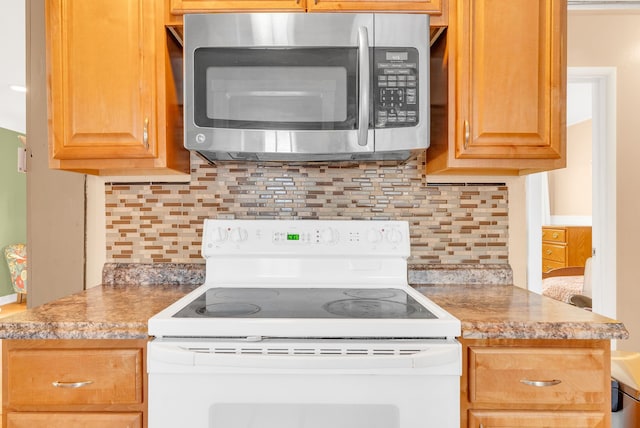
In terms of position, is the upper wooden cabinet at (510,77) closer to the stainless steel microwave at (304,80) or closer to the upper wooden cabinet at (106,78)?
the stainless steel microwave at (304,80)

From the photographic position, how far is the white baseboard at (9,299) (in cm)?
524

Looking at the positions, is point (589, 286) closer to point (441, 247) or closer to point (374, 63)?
point (441, 247)

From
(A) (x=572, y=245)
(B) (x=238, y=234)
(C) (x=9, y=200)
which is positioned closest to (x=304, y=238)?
(B) (x=238, y=234)

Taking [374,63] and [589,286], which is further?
[589,286]

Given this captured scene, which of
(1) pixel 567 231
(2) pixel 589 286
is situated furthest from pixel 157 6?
(1) pixel 567 231

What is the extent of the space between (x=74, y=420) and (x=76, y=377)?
0.12m

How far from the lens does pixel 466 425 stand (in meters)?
1.13

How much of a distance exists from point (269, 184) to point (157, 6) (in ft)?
2.44

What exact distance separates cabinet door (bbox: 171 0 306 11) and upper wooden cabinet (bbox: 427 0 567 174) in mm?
594

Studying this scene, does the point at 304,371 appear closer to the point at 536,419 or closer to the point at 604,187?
the point at 536,419

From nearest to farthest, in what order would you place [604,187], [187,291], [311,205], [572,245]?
[187,291], [311,205], [604,187], [572,245]

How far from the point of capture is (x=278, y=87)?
55.3 inches

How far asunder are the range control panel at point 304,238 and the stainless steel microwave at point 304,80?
33cm

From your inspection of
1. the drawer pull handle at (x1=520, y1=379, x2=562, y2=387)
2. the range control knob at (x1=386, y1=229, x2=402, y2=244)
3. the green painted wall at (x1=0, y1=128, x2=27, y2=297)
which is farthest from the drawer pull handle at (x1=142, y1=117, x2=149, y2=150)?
the green painted wall at (x1=0, y1=128, x2=27, y2=297)
